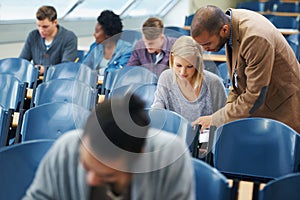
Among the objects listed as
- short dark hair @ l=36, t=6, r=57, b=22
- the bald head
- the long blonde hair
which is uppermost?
the bald head

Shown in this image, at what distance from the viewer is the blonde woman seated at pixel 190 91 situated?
2.83 metres

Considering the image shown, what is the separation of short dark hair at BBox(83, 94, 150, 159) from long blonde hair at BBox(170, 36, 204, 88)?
1374 millimetres

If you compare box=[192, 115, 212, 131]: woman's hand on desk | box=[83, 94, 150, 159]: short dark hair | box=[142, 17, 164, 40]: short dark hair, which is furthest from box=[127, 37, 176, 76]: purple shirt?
box=[83, 94, 150, 159]: short dark hair

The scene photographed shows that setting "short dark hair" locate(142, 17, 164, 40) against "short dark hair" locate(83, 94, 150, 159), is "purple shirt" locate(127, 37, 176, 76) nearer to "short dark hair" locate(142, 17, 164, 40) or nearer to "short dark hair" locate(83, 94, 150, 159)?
"short dark hair" locate(142, 17, 164, 40)

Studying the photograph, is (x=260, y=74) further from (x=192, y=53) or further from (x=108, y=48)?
(x=108, y=48)

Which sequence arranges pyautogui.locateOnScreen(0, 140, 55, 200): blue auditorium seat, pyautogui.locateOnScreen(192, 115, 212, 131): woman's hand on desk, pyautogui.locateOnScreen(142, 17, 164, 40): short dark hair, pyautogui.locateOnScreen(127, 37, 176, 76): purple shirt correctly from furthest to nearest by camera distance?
pyautogui.locateOnScreen(142, 17, 164, 40): short dark hair, pyautogui.locateOnScreen(127, 37, 176, 76): purple shirt, pyautogui.locateOnScreen(192, 115, 212, 131): woman's hand on desk, pyautogui.locateOnScreen(0, 140, 55, 200): blue auditorium seat

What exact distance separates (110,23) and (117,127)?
3484 mm

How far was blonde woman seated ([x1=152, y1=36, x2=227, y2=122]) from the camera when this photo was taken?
283cm

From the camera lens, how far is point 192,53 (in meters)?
2.75

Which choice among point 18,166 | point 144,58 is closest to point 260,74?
point 18,166

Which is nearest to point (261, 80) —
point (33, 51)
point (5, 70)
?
point (5, 70)

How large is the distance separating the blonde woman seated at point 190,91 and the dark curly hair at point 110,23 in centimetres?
181

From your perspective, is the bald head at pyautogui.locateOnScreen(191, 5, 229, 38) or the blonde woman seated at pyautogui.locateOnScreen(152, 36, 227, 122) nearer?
the bald head at pyautogui.locateOnScreen(191, 5, 229, 38)

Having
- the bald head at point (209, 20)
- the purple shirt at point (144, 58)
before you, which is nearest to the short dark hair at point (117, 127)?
the bald head at point (209, 20)
